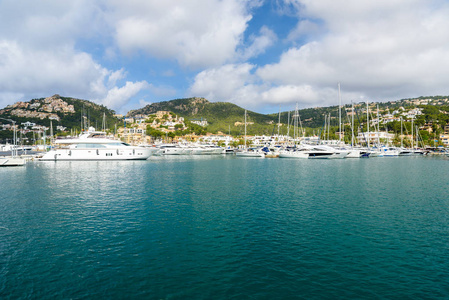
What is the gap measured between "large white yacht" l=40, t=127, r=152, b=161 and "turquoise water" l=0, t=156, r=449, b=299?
160 feet

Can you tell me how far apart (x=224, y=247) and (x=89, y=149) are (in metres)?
69.3

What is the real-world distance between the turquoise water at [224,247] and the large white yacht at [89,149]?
48.8 m

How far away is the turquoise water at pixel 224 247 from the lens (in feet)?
34.0

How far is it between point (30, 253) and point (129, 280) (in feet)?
20.1

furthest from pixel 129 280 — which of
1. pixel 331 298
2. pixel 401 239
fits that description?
pixel 401 239

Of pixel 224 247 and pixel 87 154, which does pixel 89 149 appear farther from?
pixel 224 247

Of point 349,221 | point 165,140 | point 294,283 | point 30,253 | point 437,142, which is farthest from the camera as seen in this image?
point 165,140

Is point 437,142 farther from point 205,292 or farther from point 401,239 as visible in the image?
point 205,292

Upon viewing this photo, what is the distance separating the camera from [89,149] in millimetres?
73125

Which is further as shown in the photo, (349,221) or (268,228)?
(349,221)

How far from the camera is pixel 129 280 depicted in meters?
10.9

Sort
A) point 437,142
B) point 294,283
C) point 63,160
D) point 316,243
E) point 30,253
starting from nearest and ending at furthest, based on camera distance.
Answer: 1. point 294,283
2. point 30,253
3. point 316,243
4. point 63,160
5. point 437,142

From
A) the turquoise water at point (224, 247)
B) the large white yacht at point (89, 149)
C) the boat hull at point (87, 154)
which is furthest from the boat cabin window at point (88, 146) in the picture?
the turquoise water at point (224, 247)

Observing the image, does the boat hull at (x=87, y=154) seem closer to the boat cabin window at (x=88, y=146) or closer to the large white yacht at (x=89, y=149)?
the large white yacht at (x=89, y=149)
